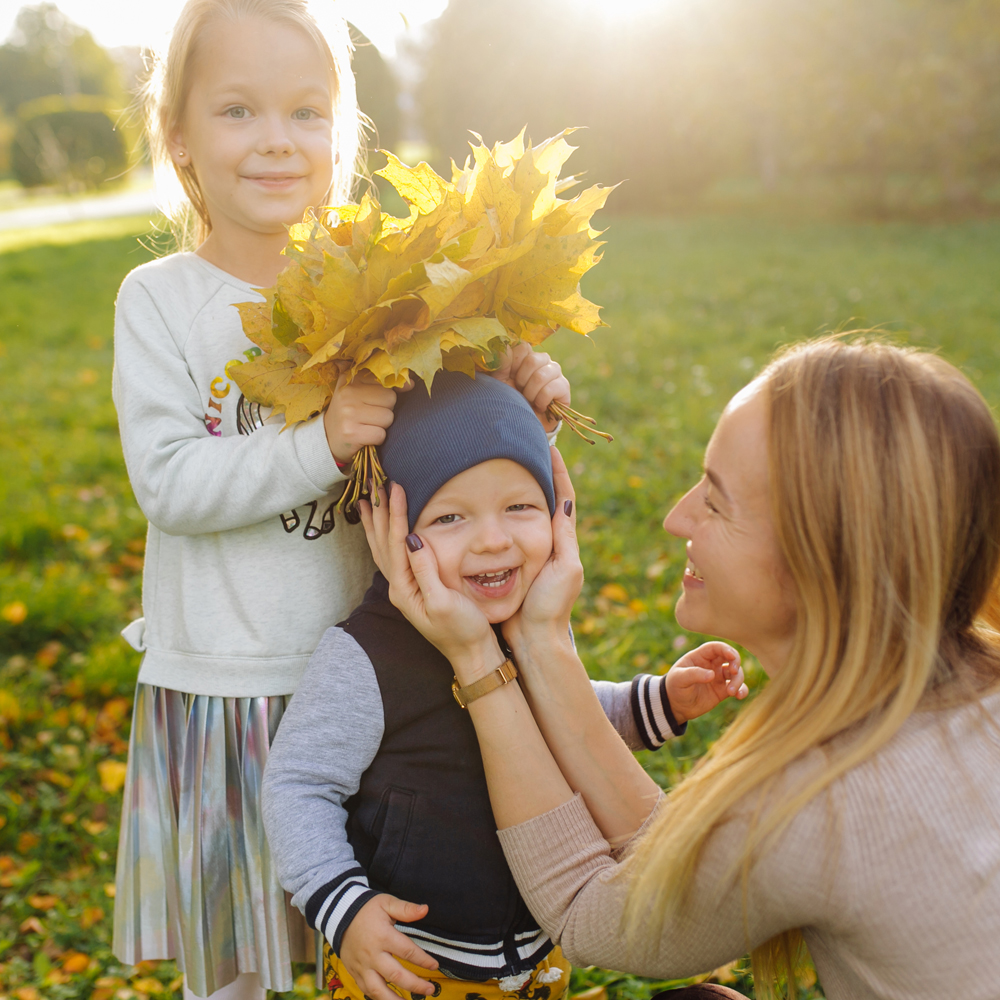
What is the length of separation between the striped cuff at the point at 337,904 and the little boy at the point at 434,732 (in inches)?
1.7

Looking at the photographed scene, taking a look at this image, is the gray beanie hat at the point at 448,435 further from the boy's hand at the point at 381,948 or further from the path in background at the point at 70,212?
the path in background at the point at 70,212

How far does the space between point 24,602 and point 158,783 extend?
2.56 meters

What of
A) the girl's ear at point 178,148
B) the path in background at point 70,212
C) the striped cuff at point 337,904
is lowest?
the striped cuff at point 337,904

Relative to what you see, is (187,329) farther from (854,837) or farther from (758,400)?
(854,837)

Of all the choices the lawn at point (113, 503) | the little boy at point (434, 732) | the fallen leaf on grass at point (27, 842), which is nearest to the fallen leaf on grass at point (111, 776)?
the lawn at point (113, 503)

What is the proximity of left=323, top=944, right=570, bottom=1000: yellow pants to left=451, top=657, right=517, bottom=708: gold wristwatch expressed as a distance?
0.53m

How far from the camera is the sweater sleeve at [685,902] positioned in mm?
1404

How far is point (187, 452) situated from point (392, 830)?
86 cm

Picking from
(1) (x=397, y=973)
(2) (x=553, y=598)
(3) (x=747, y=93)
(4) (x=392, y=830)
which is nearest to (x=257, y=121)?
(2) (x=553, y=598)

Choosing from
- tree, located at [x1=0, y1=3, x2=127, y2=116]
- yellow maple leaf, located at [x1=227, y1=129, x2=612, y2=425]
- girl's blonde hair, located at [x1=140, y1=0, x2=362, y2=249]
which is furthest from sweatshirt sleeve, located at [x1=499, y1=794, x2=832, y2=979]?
tree, located at [x1=0, y1=3, x2=127, y2=116]

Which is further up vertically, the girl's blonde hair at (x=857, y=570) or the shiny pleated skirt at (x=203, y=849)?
the girl's blonde hair at (x=857, y=570)

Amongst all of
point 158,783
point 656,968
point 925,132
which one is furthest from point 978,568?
point 925,132

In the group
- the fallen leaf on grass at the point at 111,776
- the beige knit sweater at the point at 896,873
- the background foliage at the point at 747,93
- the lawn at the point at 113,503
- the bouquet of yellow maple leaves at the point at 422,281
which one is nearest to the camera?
the beige knit sweater at the point at 896,873

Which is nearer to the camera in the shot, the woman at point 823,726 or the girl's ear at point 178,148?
the woman at point 823,726
